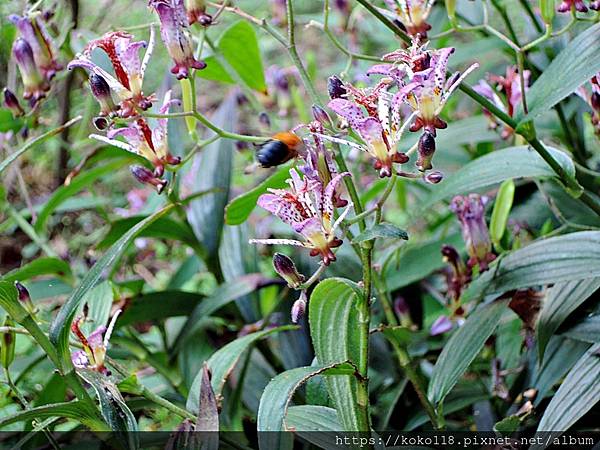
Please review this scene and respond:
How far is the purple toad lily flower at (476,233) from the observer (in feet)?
2.59

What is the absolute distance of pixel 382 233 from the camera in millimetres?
537

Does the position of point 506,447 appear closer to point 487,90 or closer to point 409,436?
point 409,436

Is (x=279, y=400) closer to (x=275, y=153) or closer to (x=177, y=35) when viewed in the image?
(x=275, y=153)

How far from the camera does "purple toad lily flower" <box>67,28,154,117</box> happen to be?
0.62 meters

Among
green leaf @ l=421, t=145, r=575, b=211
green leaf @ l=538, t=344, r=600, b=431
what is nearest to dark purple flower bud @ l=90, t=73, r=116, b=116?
green leaf @ l=421, t=145, r=575, b=211

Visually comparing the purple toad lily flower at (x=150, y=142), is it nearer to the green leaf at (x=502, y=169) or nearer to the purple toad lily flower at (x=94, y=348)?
the purple toad lily flower at (x=94, y=348)

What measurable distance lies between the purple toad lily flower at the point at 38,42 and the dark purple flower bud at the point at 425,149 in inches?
19.0

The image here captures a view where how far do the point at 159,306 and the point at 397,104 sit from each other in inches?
18.9

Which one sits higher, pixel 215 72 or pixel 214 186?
pixel 215 72

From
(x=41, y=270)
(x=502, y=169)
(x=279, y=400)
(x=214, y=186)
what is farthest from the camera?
(x=214, y=186)

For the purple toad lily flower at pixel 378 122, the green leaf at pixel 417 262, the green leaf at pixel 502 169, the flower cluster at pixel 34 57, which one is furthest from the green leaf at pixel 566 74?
the flower cluster at pixel 34 57

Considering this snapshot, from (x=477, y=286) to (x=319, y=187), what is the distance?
11.5 inches

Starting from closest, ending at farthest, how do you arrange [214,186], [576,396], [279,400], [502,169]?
[279,400]
[576,396]
[502,169]
[214,186]

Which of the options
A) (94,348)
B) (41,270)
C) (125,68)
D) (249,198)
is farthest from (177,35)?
(41,270)
